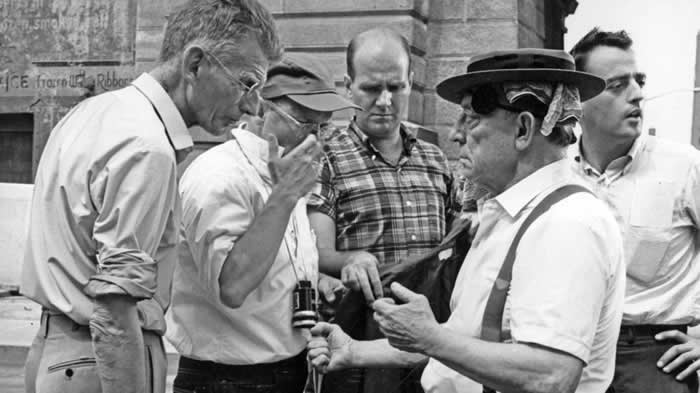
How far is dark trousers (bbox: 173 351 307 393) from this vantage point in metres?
3.47

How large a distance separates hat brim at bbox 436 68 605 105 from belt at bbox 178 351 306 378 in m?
1.15

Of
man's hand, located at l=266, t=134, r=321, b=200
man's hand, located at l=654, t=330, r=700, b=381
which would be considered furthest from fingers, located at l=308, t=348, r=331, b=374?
man's hand, located at l=654, t=330, r=700, b=381

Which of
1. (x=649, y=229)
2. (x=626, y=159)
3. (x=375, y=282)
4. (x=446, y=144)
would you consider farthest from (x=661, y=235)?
(x=446, y=144)

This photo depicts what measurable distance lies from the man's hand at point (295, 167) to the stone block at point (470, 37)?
24.9ft

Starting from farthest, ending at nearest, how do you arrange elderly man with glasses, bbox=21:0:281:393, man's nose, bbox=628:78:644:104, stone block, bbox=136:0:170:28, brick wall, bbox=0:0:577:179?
1. stone block, bbox=136:0:170:28
2. brick wall, bbox=0:0:577:179
3. man's nose, bbox=628:78:644:104
4. elderly man with glasses, bbox=21:0:281:393

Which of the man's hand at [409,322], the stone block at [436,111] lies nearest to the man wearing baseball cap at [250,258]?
the man's hand at [409,322]

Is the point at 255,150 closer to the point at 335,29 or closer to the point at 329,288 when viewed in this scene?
the point at 329,288

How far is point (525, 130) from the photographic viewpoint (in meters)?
2.75

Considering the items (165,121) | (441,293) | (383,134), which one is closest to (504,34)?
(383,134)

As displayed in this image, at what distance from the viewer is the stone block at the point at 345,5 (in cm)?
→ 1055

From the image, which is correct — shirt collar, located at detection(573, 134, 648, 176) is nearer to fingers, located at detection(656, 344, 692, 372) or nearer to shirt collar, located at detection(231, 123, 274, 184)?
fingers, located at detection(656, 344, 692, 372)

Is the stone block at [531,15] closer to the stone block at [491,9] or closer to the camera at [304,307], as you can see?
the stone block at [491,9]

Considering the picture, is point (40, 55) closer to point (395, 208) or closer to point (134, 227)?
point (395, 208)

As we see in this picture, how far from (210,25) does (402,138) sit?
5.60ft
